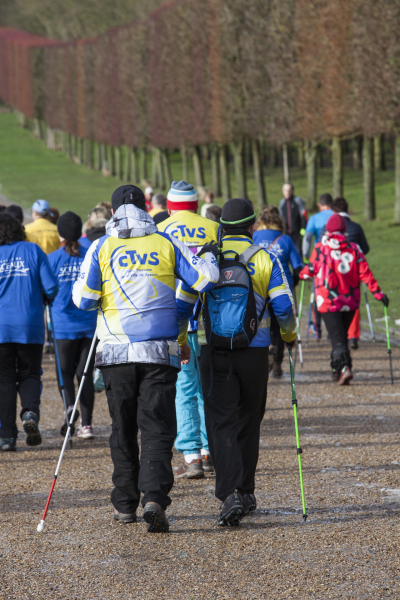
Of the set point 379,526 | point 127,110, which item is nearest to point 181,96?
point 127,110

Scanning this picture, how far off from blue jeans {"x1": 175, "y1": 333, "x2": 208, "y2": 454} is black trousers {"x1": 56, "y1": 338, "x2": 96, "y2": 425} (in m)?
1.48

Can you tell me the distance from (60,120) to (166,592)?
2646 inches

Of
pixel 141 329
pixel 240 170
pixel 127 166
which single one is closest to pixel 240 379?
pixel 141 329

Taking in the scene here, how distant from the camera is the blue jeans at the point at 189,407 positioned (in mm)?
6582

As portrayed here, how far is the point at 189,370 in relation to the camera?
21.7 feet

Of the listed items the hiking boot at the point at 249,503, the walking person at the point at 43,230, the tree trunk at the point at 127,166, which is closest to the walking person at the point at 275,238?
the walking person at the point at 43,230

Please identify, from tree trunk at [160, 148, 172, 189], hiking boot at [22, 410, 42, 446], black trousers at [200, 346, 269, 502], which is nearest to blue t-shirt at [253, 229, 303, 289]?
hiking boot at [22, 410, 42, 446]

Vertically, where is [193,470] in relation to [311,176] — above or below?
above

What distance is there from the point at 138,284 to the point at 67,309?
276 cm

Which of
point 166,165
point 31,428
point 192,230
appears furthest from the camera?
point 166,165

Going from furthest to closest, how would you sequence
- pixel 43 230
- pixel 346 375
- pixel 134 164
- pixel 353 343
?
pixel 134 164 < pixel 353 343 < pixel 43 230 < pixel 346 375

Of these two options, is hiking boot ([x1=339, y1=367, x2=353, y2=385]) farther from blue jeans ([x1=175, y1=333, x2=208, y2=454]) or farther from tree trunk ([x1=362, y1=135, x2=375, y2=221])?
tree trunk ([x1=362, y1=135, x2=375, y2=221])

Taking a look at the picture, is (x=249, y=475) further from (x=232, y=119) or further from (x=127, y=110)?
(x=127, y=110)

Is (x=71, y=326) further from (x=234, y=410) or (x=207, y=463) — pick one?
(x=234, y=410)
